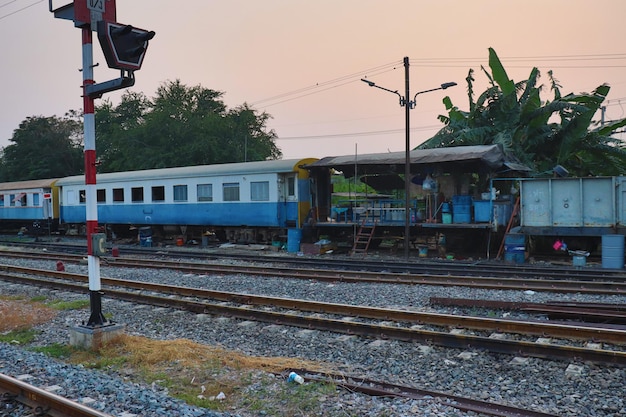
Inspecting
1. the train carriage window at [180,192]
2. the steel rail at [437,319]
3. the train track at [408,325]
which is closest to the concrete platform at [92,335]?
the train track at [408,325]

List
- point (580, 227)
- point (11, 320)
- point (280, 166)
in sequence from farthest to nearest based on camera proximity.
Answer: point (280, 166)
point (580, 227)
point (11, 320)

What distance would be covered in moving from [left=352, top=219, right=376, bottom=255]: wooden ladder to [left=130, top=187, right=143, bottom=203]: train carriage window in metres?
10.7

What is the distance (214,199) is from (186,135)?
65.8 ft

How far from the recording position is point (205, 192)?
21828 millimetres

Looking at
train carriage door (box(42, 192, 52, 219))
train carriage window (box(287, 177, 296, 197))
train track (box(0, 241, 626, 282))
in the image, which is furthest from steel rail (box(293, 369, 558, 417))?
train carriage door (box(42, 192, 52, 219))

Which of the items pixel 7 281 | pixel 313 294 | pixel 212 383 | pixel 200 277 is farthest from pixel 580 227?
pixel 7 281

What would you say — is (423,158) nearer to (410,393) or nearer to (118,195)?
(410,393)

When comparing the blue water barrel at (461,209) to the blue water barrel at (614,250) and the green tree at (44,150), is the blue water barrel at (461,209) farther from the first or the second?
the green tree at (44,150)

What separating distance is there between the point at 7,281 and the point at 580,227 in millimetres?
15386

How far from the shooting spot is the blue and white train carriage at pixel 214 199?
20016 mm

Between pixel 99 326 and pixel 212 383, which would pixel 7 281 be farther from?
pixel 212 383

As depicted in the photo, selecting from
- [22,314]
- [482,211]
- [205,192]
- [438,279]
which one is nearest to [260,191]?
[205,192]

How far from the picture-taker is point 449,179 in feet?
61.2

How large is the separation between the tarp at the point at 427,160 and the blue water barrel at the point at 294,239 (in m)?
2.45
